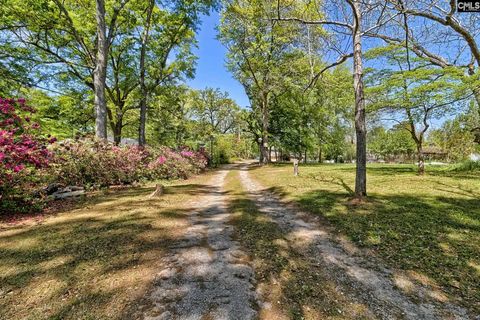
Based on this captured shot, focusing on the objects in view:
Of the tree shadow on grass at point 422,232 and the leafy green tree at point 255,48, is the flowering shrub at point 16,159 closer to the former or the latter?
the tree shadow on grass at point 422,232

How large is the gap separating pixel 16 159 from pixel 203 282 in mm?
6243

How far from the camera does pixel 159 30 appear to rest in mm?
16375

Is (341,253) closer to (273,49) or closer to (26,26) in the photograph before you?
(26,26)

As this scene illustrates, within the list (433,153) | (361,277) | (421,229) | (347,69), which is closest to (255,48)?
(347,69)

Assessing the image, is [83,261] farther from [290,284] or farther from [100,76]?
[100,76]

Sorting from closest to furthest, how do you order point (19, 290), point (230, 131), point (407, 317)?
point (407, 317)
point (19, 290)
point (230, 131)

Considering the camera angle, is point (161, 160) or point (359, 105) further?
point (161, 160)

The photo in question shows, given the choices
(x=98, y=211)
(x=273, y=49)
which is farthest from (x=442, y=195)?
(x=273, y=49)

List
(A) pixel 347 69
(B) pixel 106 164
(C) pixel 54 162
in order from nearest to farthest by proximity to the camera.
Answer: (C) pixel 54 162
(B) pixel 106 164
(A) pixel 347 69

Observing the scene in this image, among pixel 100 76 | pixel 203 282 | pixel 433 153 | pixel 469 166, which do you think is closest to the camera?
pixel 203 282

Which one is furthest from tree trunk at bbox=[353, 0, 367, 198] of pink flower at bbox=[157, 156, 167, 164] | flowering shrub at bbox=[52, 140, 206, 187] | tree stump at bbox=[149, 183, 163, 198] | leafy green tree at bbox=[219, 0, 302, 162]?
leafy green tree at bbox=[219, 0, 302, 162]

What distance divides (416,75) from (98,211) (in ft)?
45.6

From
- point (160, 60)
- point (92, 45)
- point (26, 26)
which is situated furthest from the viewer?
point (160, 60)

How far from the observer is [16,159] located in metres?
5.96
